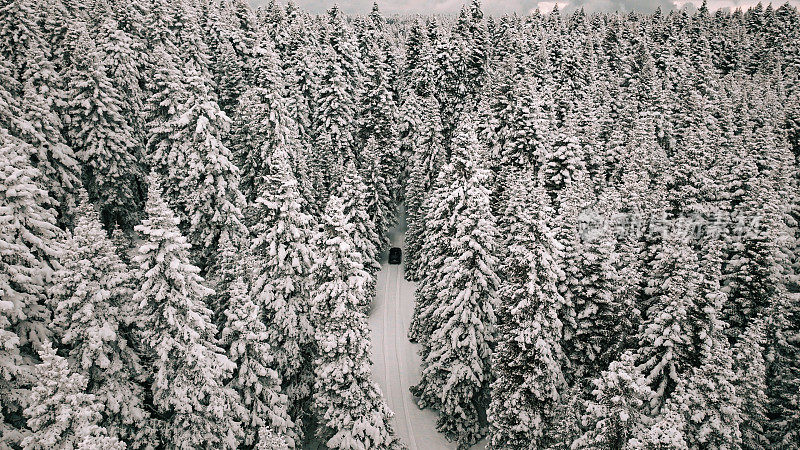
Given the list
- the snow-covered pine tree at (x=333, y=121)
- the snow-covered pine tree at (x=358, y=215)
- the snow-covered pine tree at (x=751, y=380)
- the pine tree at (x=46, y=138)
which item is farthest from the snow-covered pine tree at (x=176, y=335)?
the snow-covered pine tree at (x=333, y=121)

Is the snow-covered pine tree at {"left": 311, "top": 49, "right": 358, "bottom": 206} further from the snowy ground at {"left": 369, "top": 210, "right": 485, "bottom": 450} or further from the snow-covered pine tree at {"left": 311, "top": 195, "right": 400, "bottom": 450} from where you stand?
the snow-covered pine tree at {"left": 311, "top": 195, "right": 400, "bottom": 450}

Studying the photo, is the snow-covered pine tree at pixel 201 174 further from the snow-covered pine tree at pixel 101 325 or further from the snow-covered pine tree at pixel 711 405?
the snow-covered pine tree at pixel 711 405

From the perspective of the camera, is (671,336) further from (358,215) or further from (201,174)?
(201,174)

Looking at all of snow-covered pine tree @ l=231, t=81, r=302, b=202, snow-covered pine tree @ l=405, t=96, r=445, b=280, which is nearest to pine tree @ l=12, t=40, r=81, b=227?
snow-covered pine tree @ l=231, t=81, r=302, b=202

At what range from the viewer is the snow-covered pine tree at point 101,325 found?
16.7 meters

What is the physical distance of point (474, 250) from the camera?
25.5 metres

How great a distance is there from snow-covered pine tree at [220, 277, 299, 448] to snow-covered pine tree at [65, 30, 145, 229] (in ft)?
63.3

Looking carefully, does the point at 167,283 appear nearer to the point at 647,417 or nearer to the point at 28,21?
the point at 647,417

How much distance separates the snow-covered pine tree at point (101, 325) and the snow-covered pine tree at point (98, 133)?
18021 millimetres

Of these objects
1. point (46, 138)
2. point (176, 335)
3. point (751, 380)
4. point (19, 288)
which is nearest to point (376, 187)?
point (46, 138)

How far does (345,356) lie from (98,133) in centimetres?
2517

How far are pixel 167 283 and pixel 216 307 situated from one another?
5.82 meters

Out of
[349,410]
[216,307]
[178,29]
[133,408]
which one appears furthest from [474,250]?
[178,29]

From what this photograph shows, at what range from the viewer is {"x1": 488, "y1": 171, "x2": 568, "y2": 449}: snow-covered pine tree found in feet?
69.3
